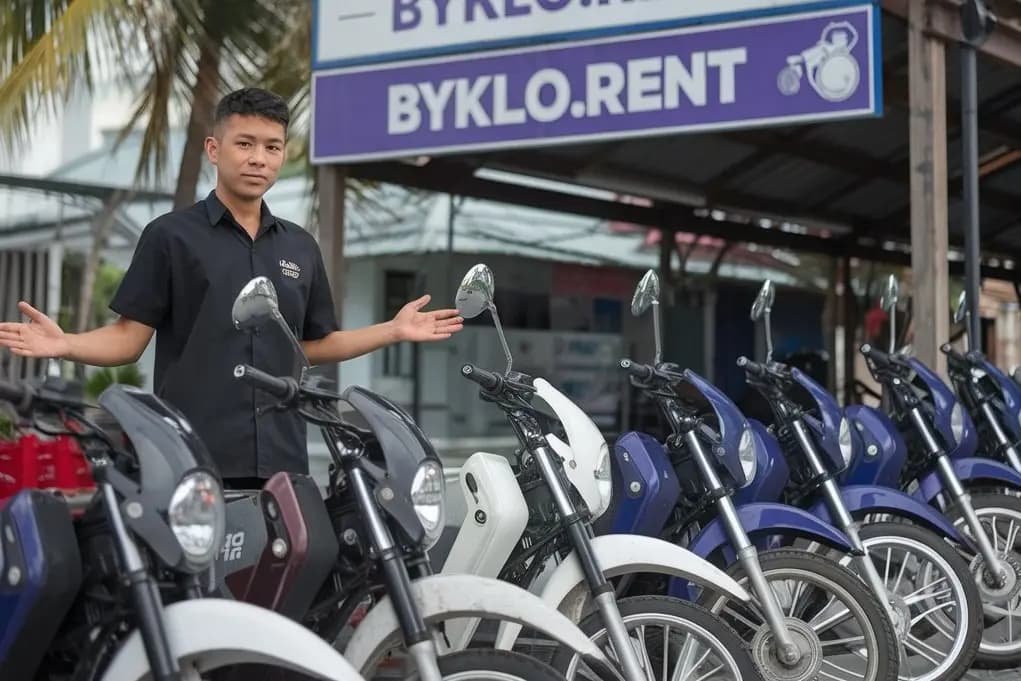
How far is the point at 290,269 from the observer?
A: 3.31 m

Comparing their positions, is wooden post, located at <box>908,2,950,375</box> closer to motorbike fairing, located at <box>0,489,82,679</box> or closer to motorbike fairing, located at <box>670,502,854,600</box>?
motorbike fairing, located at <box>670,502,854,600</box>

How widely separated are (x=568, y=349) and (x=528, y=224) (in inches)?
44.1

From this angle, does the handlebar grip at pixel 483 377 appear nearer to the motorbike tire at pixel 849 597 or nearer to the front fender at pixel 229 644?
the motorbike tire at pixel 849 597

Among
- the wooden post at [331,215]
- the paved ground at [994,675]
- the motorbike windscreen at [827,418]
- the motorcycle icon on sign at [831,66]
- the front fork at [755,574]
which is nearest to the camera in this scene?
the front fork at [755,574]

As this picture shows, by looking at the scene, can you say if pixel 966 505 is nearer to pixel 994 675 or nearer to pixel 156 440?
pixel 994 675

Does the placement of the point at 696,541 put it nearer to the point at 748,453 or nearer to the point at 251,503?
the point at 748,453

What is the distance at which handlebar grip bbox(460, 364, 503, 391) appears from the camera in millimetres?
3271

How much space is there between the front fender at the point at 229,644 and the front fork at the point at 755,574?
1.49 metres

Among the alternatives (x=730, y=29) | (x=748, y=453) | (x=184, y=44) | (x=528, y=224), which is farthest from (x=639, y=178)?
(x=748, y=453)

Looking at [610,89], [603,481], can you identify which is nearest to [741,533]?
[603,481]

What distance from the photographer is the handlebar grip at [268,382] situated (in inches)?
103

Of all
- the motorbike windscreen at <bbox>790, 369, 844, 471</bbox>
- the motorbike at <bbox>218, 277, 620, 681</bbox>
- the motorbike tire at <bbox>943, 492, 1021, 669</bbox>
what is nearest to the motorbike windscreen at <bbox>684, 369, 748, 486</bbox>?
the motorbike windscreen at <bbox>790, 369, 844, 471</bbox>

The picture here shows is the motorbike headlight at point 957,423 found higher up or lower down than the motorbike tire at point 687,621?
higher up

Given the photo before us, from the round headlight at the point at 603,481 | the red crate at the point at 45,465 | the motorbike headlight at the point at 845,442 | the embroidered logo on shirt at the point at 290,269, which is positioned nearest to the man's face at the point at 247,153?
the embroidered logo on shirt at the point at 290,269
